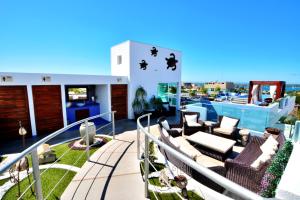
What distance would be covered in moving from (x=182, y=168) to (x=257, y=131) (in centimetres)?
635

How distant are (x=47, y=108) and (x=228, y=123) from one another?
9.13 meters

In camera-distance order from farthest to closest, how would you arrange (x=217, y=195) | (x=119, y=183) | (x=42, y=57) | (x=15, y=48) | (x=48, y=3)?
(x=42, y=57) < (x=15, y=48) < (x=48, y=3) < (x=217, y=195) < (x=119, y=183)

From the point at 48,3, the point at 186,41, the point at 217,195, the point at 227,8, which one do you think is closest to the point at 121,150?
the point at 217,195

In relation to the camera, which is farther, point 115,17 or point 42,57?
point 42,57

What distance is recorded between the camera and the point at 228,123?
22.0 feet

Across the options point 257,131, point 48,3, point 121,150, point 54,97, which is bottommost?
point 257,131

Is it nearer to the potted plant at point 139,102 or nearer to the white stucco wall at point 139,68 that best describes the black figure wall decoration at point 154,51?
the white stucco wall at point 139,68

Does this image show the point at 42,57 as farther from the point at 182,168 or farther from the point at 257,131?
the point at 257,131

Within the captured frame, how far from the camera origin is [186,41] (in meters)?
14.0

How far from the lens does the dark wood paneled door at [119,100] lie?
984cm

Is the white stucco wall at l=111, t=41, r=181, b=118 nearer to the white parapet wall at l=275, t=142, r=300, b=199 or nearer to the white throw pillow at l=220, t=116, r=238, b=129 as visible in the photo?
the white throw pillow at l=220, t=116, r=238, b=129

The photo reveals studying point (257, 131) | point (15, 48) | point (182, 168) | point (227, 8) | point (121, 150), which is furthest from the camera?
point (15, 48)

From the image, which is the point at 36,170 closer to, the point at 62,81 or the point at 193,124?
the point at 193,124

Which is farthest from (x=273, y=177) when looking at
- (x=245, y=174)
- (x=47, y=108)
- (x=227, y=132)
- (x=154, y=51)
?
(x=154, y=51)
